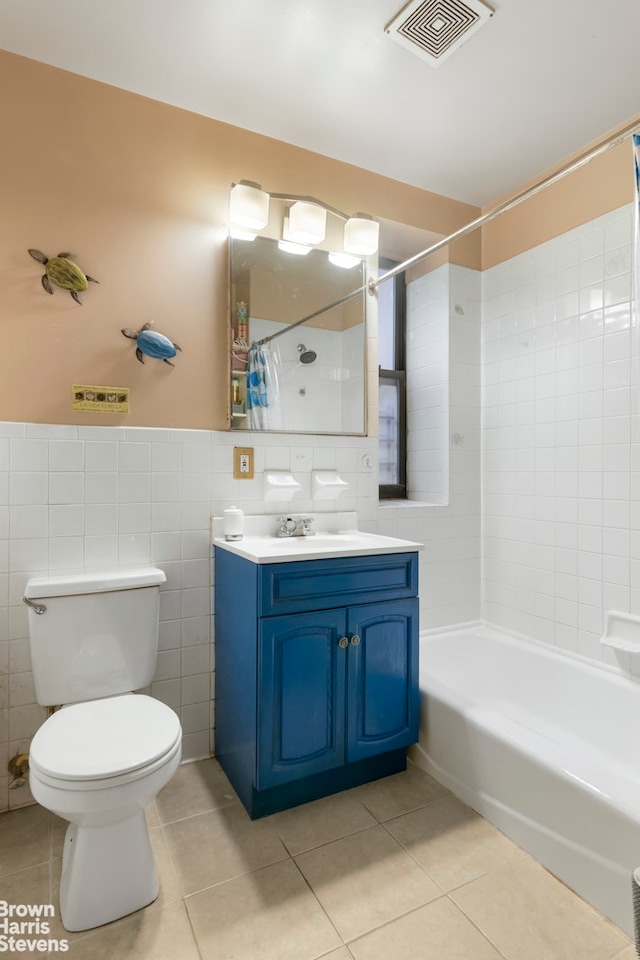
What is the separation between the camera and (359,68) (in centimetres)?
180

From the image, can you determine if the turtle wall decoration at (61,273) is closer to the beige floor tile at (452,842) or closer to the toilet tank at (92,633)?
the toilet tank at (92,633)

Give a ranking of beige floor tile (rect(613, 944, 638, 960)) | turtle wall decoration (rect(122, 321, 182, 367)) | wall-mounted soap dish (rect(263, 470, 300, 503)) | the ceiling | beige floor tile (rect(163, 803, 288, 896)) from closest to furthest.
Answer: beige floor tile (rect(613, 944, 638, 960)) < beige floor tile (rect(163, 803, 288, 896)) < the ceiling < turtle wall decoration (rect(122, 321, 182, 367)) < wall-mounted soap dish (rect(263, 470, 300, 503))

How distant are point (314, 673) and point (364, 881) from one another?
1.87 feet

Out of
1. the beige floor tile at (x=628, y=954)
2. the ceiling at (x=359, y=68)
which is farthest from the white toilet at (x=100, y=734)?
the ceiling at (x=359, y=68)

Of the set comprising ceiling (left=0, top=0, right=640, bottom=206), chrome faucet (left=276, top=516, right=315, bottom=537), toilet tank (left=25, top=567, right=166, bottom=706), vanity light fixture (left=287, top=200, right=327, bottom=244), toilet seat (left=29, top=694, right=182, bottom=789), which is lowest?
toilet seat (left=29, top=694, right=182, bottom=789)

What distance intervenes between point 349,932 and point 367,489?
5.14ft

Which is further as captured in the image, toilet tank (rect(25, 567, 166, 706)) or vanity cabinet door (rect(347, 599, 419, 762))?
vanity cabinet door (rect(347, 599, 419, 762))

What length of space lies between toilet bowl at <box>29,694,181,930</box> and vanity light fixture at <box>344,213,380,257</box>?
2.02 meters

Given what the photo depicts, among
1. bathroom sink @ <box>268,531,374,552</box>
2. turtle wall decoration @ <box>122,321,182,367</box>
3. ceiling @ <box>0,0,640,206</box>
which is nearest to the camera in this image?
ceiling @ <box>0,0,640,206</box>

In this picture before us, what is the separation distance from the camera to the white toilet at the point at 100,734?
1.24 meters

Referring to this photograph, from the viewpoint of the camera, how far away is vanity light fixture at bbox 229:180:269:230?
2.03 m

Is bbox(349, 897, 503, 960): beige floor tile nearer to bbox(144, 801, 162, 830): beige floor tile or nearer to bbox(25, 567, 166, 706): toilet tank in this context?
Result: bbox(144, 801, 162, 830): beige floor tile

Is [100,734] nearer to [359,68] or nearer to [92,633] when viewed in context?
[92,633]

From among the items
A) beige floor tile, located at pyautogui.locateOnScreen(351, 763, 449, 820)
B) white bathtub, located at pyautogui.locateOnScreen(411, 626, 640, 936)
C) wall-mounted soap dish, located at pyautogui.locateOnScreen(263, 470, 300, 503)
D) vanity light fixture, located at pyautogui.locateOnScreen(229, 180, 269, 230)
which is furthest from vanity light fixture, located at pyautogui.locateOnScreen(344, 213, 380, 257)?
beige floor tile, located at pyautogui.locateOnScreen(351, 763, 449, 820)
